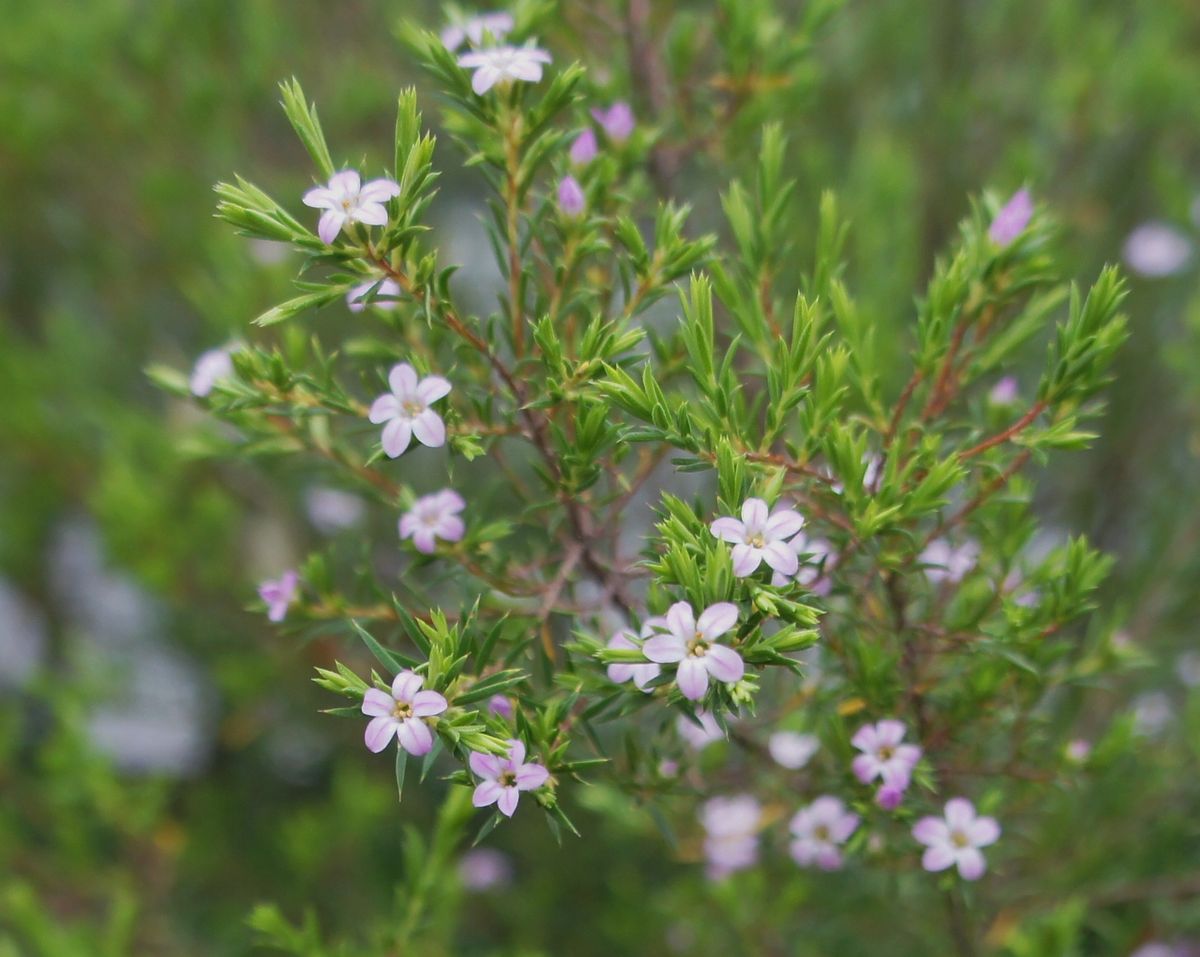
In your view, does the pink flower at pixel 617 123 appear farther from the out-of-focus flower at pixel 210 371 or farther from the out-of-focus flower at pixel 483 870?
the out-of-focus flower at pixel 483 870

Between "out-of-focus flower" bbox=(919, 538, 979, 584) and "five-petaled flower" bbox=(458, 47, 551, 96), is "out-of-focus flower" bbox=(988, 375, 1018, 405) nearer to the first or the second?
"out-of-focus flower" bbox=(919, 538, 979, 584)

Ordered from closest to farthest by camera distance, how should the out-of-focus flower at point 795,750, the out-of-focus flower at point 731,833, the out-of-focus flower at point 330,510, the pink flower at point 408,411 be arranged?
the pink flower at point 408,411 → the out-of-focus flower at point 795,750 → the out-of-focus flower at point 731,833 → the out-of-focus flower at point 330,510

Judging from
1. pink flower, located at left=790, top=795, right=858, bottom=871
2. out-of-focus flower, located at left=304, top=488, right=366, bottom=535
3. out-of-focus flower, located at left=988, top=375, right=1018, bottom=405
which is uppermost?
out-of-focus flower, located at left=304, top=488, right=366, bottom=535

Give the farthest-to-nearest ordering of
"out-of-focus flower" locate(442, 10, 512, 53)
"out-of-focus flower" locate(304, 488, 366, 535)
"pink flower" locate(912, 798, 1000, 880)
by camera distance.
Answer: "out-of-focus flower" locate(304, 488, 366, 535), "out-of-focus flower" locate(442, 10, 512, 53), "pink flower" locate(912, 798, 1000, 880)

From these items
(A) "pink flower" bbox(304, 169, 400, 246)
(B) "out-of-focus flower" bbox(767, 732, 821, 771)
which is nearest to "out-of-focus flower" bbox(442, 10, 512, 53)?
(A) "pink flower" bbox(304, 169, 400, 246)

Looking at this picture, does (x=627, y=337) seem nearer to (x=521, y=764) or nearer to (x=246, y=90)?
(x=521, y=764)

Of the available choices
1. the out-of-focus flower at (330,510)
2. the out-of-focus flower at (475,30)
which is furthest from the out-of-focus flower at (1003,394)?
the out-of-focus flower at (330,510)
